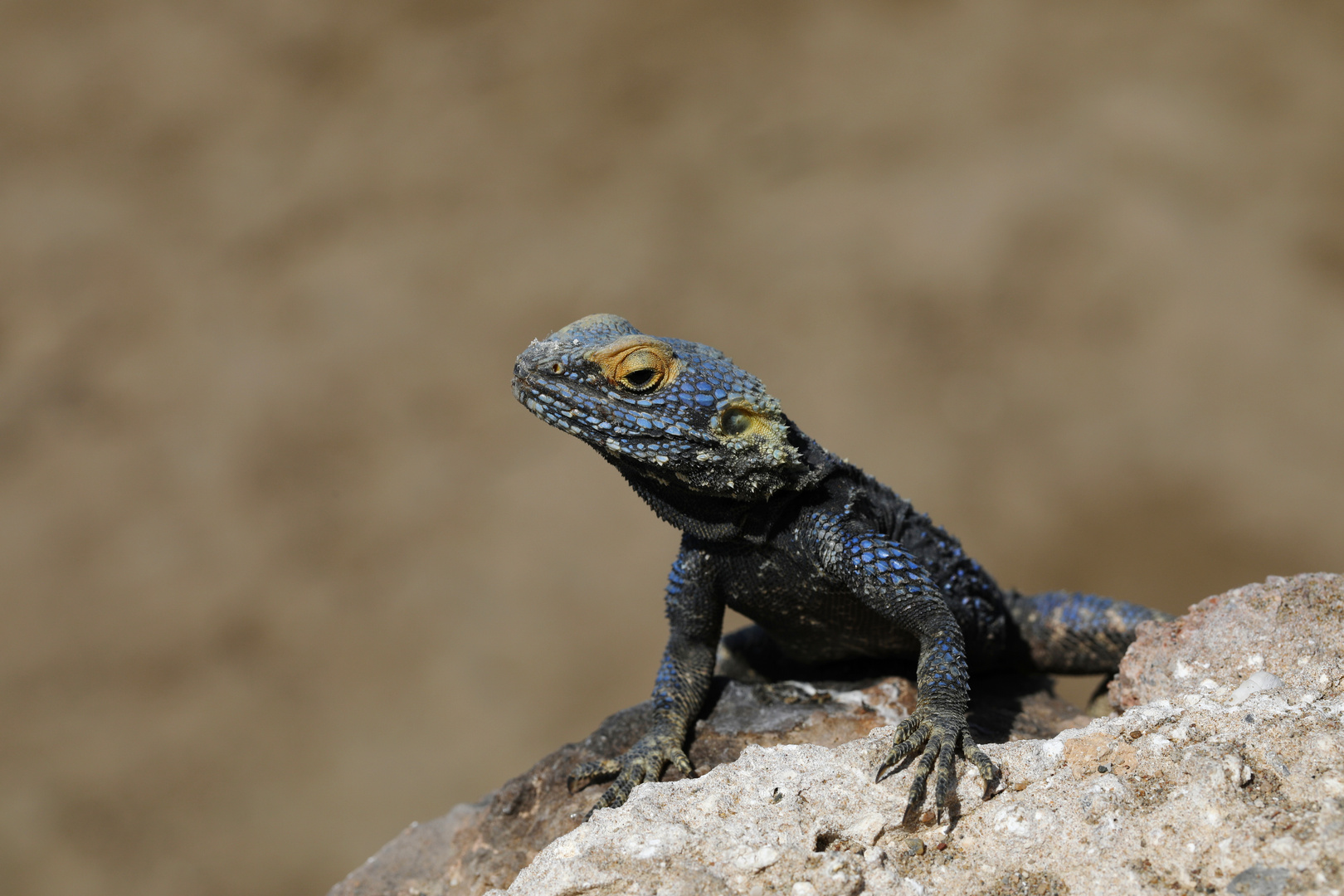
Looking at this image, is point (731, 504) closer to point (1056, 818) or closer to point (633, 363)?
point (633, 363)

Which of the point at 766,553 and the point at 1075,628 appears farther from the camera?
the point at 1075,628

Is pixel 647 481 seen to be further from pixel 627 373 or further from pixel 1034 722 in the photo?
pixel 1034 722

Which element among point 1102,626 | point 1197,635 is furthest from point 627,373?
point 1102,626

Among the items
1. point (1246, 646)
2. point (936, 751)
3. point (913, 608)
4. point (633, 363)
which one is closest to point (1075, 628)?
point (1246, 646)

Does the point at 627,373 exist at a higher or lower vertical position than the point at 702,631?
higher

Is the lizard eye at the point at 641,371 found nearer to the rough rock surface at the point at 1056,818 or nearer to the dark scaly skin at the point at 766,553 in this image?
the dark scaly skin at the point at 766,553

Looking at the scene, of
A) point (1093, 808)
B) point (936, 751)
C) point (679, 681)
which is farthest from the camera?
point (679, 681)

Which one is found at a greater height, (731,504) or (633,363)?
(633,363)
